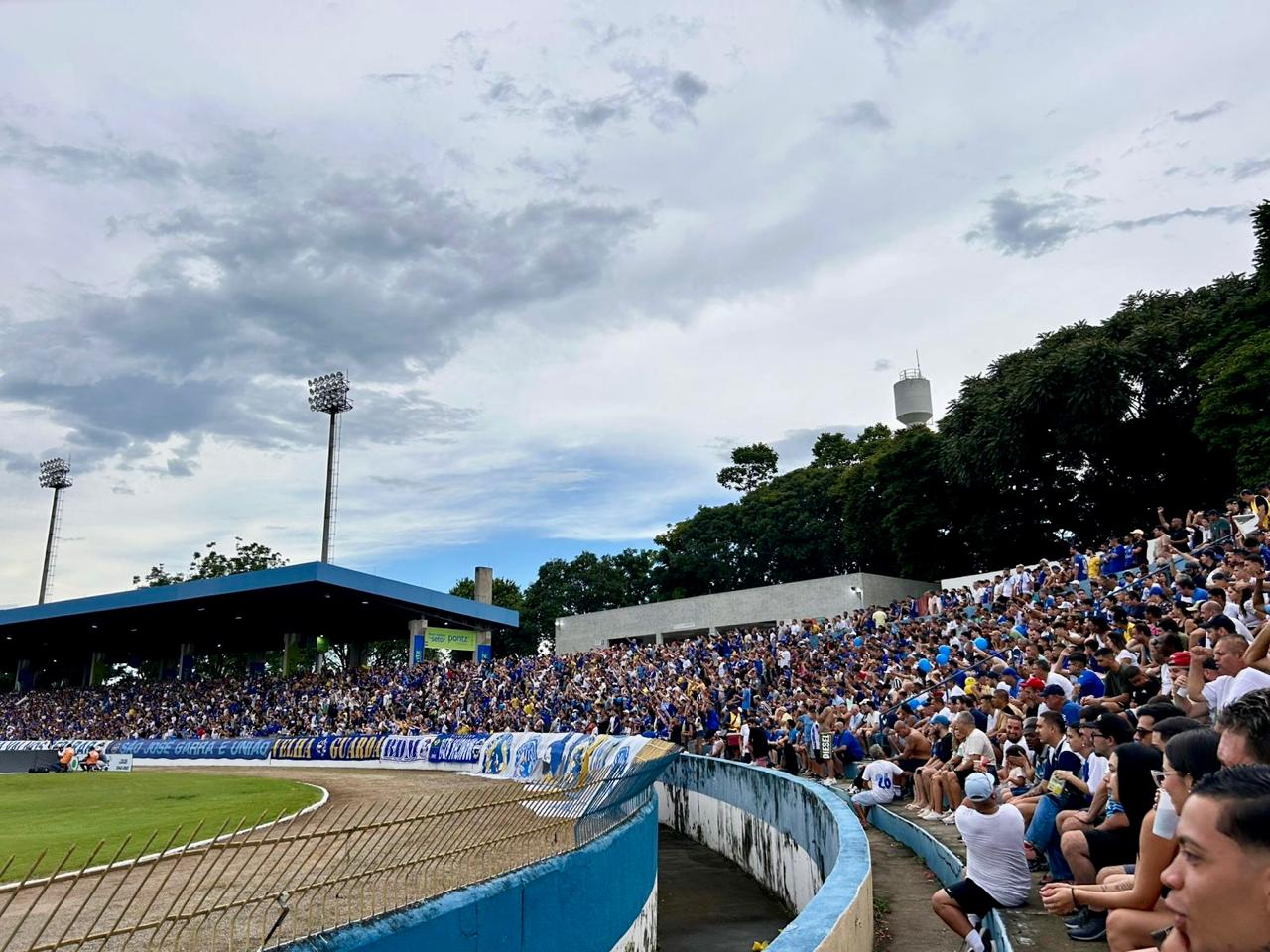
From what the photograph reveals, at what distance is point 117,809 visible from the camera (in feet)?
60.3

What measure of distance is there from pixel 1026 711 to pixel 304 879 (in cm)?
921

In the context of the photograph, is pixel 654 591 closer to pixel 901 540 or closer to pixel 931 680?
pixel 901 540

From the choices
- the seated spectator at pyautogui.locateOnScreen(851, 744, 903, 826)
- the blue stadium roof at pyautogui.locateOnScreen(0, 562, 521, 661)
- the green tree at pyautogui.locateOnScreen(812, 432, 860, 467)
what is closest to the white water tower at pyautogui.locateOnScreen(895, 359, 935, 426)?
the green tree at pyautogui.locateOnScreen(812, 432, 860, 467)

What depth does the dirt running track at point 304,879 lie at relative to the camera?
5.25 metres

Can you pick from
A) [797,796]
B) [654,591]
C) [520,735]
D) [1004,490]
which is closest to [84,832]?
[797,796]

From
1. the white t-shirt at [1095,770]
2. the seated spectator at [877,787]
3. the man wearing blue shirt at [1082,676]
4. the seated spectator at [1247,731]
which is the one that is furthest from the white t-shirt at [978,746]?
the seated spectator at [1247,731]

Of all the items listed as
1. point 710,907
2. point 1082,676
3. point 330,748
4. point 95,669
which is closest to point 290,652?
point 95,669

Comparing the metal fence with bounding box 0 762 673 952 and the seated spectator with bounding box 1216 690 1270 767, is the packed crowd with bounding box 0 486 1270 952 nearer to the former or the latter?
the seated spectator with bounding box 1216 690 1270 767

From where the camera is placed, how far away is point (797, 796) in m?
12.8

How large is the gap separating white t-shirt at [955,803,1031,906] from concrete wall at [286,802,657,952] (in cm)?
369

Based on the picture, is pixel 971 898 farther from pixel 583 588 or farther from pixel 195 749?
pixel 583 588

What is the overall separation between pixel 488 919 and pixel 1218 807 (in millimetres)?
6437

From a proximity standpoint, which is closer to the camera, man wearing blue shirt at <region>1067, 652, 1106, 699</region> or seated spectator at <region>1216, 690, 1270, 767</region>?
seated spectator at <region>1216, 690, 1270, 767</region>

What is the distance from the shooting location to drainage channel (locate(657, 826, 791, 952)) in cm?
1239
